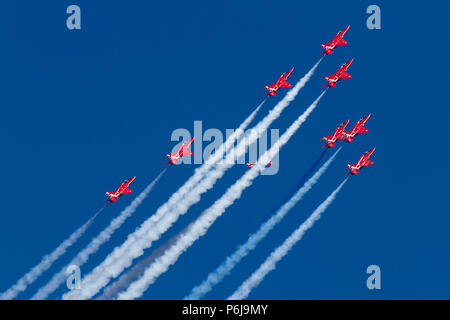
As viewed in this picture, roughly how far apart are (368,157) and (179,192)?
1964cm

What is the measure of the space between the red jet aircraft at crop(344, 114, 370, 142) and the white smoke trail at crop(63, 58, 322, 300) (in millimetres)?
7968

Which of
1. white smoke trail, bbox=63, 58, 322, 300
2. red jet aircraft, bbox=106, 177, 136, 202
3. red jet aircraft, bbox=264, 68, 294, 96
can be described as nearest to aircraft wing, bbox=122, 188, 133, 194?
red jet aircraft, bbox=106, 177, 136, 202

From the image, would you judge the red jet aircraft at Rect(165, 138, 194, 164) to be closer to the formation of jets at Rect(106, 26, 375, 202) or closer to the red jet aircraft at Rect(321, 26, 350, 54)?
the formation of jets at Rect(106, 26, 375, 202)

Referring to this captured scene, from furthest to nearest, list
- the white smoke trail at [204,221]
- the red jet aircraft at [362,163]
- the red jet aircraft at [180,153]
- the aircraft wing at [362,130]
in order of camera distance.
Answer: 1. the aircraft wing at [362,130]
2. the red jet aircraft at [362,163]
3. the red jet aircraft at [180,153]
4. the white smoke trail at [204,221]

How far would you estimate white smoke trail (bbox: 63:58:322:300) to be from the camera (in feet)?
374

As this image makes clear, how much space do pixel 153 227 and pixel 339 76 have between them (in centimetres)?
2513

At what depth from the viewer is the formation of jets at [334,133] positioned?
398 ft

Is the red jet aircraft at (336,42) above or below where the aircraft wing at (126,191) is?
above

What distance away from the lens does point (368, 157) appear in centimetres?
12644

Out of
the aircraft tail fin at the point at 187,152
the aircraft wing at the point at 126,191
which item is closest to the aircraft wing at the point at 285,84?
the aircraft tail fin at the point at 187,152

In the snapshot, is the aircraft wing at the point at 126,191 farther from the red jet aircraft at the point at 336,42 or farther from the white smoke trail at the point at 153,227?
the red jet aircraft at the point at 336,42

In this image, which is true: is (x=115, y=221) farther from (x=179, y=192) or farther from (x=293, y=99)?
(x=293, y=99)

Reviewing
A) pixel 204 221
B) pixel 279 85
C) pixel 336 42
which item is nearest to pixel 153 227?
pixel 204 221
